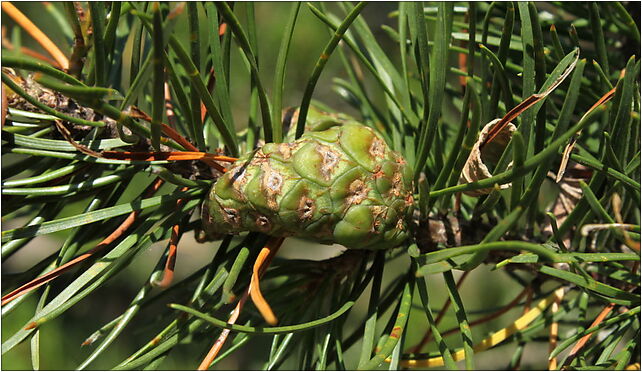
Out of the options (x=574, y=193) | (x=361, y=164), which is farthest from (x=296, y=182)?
(x=574, y=193)

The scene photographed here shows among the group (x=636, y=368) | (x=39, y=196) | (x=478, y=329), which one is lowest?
(x=478, y=329)

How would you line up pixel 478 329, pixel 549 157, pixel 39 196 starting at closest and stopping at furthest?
pixel 549 157, pixel 39 196, pixel 478 329

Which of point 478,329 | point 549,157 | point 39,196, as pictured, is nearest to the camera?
point 549,157

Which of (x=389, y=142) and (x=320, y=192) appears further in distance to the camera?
(x=389, y=142)

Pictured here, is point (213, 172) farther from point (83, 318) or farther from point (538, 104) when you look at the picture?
point (83, 318)

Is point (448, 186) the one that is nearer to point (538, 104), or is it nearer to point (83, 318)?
point (538, 104)

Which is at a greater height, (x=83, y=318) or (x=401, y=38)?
(x=401, y=38)

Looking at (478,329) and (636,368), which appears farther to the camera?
(478,329)
